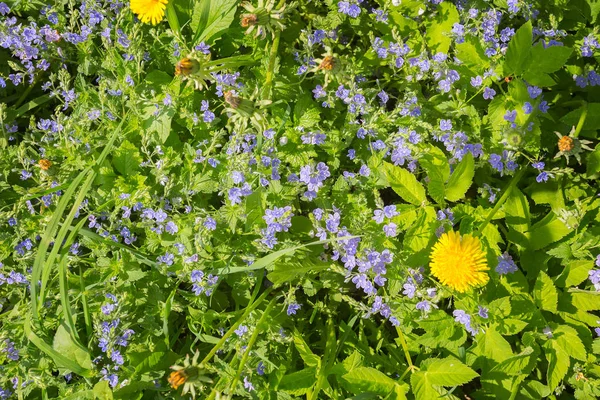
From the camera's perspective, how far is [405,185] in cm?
294

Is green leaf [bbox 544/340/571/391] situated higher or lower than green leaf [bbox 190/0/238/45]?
lower

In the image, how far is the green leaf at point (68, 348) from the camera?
3.19 metres

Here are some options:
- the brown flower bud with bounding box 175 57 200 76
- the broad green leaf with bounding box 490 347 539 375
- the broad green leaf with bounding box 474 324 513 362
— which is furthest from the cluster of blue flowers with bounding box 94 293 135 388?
the broad green leaf with bounding box 490 347 539 375

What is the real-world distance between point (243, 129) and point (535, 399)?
240 centimetres

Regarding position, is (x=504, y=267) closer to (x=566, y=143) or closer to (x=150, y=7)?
(x=566, y=143)

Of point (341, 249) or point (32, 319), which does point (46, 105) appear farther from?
point (341, 249)

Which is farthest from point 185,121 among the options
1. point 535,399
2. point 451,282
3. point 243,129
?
point 535,399

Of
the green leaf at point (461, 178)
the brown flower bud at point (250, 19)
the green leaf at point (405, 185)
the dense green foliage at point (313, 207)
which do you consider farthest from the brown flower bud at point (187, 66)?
the green leaf at point (461, 178)

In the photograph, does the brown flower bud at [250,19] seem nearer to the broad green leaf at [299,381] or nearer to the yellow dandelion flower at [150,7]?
the yellow dandelion flower at [150,7]

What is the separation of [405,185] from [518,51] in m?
0.98

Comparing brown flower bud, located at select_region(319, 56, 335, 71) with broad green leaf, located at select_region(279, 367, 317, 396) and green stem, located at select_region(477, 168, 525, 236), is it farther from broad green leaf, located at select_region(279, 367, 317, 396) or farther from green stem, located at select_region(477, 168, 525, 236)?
broad green leaf, located at select_region(279, 367, 317, 396)

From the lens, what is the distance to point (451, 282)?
8.64 ft

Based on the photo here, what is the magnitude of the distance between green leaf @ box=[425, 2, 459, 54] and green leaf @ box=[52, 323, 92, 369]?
2857 mm

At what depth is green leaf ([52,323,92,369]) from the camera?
319 centimetres
